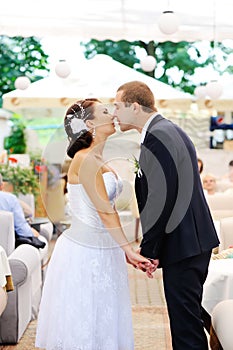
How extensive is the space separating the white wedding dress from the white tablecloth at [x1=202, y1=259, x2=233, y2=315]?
1.54ft

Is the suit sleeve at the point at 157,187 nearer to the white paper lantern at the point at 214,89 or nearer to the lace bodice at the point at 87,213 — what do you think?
the lace bodice at the point at 87,213

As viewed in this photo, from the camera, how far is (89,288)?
4.16 metres

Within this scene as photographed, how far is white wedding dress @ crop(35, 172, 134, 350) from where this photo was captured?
4.13 meters

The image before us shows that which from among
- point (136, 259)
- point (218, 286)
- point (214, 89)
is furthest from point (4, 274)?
point (214, 89)

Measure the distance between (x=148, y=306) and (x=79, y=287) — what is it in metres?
2.54

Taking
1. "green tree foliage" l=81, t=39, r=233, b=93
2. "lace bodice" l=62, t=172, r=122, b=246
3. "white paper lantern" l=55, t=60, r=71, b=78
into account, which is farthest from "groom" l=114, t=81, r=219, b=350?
"green tree foliage" l=81, t=39, r=233, b=93

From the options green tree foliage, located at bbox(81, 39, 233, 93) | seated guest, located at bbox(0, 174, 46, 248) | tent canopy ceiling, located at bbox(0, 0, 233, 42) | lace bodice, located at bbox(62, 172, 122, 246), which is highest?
tent canopy ceiling, located at bbox(0, 0, 233, 42)

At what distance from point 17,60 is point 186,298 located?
60.1ft

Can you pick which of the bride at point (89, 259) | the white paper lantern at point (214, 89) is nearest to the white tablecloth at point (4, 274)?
the bride at point (89, 259)

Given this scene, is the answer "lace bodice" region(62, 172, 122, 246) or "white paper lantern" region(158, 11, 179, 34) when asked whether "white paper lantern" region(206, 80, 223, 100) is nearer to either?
"white paper lantern" region(158, 11, 179, 34)

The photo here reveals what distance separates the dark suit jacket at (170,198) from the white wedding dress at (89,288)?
0.39m

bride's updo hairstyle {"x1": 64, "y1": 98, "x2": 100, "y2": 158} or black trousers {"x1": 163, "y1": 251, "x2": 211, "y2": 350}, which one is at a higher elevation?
bride's updo hairstyle {"x1": 64, "y1": 98, "x2": 100, "y2": 158}

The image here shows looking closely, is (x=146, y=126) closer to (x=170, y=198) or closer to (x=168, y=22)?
(x=170, y=198)

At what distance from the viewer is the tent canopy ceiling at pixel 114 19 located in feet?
28.1
